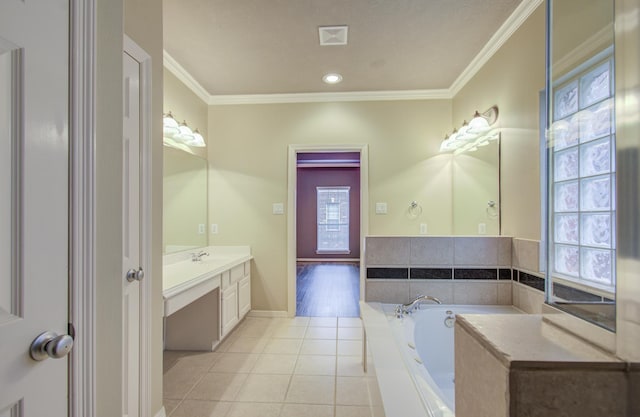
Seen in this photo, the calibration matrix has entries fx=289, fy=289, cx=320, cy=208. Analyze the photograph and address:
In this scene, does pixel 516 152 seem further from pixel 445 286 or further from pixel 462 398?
pixel 462 398

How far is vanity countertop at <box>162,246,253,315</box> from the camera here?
1790 mm

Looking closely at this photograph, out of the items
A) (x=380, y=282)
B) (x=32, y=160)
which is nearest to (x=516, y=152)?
(x=380, y=282)

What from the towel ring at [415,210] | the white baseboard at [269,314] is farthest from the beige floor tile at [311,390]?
the towel ring at [415,210]

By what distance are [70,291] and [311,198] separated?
660cm

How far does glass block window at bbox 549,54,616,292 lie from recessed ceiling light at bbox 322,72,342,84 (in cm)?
248

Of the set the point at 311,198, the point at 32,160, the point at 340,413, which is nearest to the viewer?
the point at 32,160

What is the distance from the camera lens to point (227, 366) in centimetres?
220

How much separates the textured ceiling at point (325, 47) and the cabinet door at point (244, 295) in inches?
80.9

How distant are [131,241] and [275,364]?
1458 mm

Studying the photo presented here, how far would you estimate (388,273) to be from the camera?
82.3 inches

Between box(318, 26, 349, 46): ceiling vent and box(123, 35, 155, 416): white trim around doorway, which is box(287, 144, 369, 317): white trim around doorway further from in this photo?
box(123, 35, 155, 416): white trim around doorway

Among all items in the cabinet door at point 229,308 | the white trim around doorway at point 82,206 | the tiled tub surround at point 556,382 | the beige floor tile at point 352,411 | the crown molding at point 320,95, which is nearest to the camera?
the tiled tub surround at point 556,382

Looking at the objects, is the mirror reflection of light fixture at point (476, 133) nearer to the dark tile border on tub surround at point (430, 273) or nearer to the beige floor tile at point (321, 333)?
the dark tile border on tub surround at point (430, 273)

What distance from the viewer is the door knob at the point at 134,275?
1.34 metres
